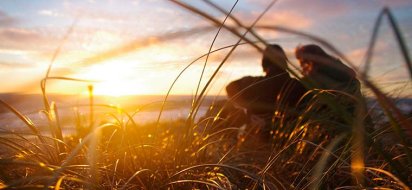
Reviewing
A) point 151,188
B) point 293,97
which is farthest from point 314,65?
point 151,188

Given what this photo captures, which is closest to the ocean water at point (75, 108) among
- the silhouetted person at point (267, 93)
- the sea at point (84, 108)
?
the sea at point (84, 108)

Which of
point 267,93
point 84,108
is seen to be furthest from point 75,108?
point 267,93

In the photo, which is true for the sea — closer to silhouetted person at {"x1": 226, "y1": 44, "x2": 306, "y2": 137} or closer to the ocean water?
the ocean water

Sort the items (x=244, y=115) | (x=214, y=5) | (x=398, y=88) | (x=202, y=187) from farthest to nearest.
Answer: (x=244, y=115), (x=398, y=88), (x=202, y=187), (x=214, y=5)

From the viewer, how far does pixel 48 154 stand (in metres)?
1.45

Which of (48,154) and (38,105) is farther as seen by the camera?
(38,105)

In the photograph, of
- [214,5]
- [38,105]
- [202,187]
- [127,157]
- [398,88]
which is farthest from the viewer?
[398,88]

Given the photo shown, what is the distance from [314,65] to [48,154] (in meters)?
3.09

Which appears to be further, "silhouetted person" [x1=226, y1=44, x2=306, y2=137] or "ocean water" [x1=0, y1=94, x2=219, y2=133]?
"silhouetted person" [x1=226, y1=44, x2=306, y2=137]

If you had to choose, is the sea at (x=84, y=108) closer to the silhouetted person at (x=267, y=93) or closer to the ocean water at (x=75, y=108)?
the ocean water at (x=75, y=108)

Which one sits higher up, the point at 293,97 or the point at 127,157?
the point at 293,97

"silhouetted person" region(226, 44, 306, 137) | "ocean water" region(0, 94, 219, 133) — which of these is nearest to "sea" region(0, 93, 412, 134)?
"ocean water" region(0, 94, 219, 133)

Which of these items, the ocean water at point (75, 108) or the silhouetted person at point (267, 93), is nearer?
the ocean water at point (75, 108)

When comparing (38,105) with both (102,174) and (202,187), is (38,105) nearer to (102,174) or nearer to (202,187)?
(102,174)
